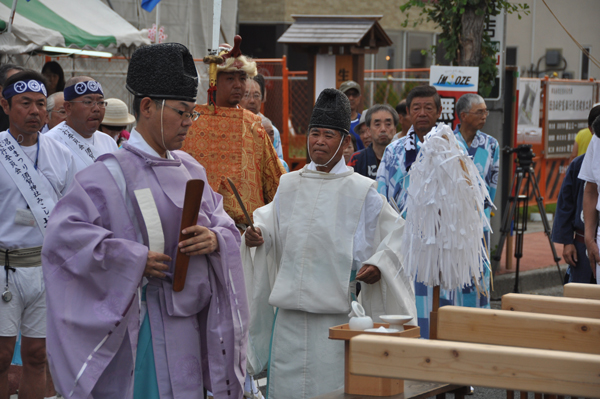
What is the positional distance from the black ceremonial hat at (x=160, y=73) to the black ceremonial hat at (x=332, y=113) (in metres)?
1.22

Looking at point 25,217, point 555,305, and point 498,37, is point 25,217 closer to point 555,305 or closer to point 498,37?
point 555,305

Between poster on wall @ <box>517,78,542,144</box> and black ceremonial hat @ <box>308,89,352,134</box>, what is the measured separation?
9.09m

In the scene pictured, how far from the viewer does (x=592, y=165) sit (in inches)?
199

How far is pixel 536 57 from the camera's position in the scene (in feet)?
70.8

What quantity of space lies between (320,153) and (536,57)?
760 inches

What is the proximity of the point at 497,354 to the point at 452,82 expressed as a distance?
6.35m

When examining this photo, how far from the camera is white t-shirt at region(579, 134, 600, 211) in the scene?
4.98 meters

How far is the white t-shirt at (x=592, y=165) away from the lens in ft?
16.3

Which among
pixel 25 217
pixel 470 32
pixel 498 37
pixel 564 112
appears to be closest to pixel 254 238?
pixel 25 217

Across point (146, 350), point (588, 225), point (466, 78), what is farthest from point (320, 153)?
point (466, 78)

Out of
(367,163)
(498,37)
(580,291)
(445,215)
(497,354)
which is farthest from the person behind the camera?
(498,37)

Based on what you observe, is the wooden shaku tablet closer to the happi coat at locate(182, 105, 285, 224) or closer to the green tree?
the happi coat at locate(182, 105, 285, 224)

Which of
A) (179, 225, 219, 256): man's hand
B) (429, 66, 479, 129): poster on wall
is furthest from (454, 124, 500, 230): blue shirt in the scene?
(179, 225, 219, 256): man's hand

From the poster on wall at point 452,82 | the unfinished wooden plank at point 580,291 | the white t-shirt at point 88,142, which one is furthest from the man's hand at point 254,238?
the poster on wall at point 452,82
